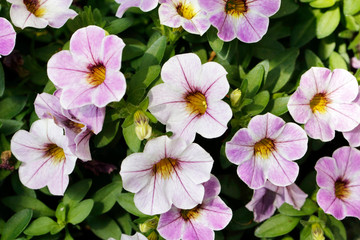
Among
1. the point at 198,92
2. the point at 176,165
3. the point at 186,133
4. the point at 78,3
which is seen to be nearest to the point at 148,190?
the point at 176,165

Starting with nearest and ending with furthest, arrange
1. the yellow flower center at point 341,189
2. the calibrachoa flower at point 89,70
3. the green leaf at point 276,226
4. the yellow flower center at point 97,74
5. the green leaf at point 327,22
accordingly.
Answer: the calibrachoa flower at point 89,70 → the yellow flower center at point 97,74 → the yellow flower center at point 341,189 → the green leaf at point 276,226 → the green leaf at point 327,22

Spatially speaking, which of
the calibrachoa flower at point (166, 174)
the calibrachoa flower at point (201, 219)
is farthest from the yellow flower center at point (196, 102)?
the calibrachoa flower at point (201, 219)

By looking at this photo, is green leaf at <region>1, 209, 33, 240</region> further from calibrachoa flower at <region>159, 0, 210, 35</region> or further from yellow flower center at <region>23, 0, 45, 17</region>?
calibrachoa flower at <region>159, 0, 210, 35</region>

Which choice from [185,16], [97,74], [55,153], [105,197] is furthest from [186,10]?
[105,197]

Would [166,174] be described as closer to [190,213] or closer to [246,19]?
[190,213]

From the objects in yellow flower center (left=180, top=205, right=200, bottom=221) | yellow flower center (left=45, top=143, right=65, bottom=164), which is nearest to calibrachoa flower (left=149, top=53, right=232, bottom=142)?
yellow flower center (left=180, top=205, right=200, bottom=221)

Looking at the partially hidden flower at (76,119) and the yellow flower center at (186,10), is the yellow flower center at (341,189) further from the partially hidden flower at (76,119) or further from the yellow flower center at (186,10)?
the partially hidden flower at (76,119)

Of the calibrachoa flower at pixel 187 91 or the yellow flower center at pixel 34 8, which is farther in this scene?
the yellow flower center at pixel 34 8

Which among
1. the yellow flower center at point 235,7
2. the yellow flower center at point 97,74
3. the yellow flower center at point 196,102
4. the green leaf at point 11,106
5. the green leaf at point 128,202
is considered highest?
the yellow flower center at point 235,7
